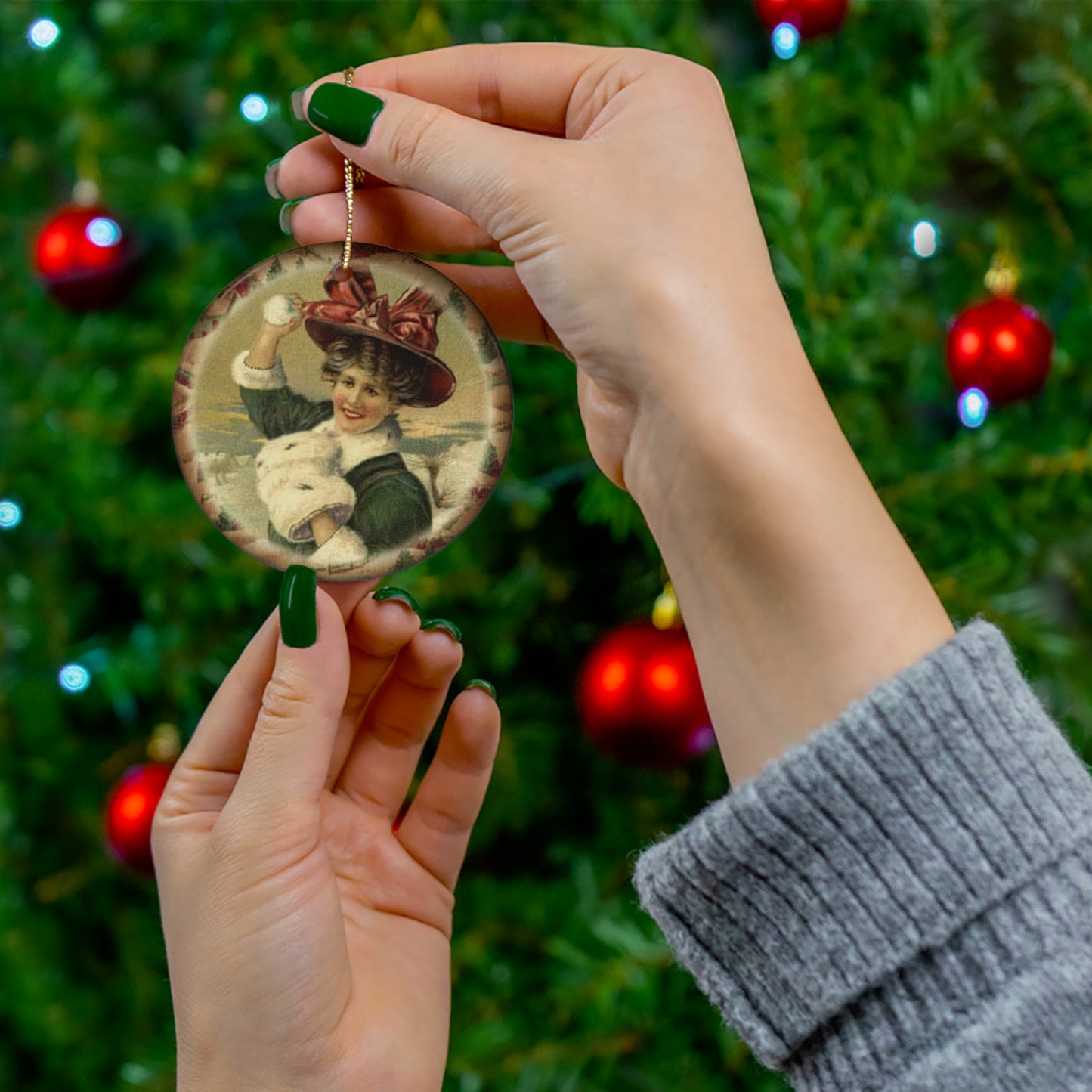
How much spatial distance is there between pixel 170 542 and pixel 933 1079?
854 mm

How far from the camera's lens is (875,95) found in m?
0.99

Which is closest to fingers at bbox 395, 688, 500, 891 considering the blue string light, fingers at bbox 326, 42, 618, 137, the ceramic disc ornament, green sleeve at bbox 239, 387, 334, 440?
the ceramic disc ornament

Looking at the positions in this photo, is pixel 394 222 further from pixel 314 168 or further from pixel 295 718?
pixel 295 718

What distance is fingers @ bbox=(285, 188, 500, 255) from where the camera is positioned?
78 cm

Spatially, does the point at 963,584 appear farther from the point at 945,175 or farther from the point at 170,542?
the point at 170,542

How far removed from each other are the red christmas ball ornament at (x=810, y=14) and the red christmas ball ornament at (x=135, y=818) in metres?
1.00

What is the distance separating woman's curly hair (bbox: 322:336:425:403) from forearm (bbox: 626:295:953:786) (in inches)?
7.9

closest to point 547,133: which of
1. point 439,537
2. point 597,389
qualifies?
point 597,389

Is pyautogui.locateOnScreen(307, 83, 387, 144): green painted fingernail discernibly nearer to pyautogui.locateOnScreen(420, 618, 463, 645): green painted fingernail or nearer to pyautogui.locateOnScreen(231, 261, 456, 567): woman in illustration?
pyautogui.locateOnScreen(231, 261, 456, 567): woman in illustration

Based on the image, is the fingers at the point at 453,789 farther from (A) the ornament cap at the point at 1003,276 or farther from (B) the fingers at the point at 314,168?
(A) the ornament cap at the point at 1003,276

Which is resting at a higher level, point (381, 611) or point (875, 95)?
point (875, 95)

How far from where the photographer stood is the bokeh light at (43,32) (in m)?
1.05

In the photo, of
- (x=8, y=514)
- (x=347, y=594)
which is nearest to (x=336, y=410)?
(x=347, y=594)

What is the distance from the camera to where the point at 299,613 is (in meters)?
0.65
